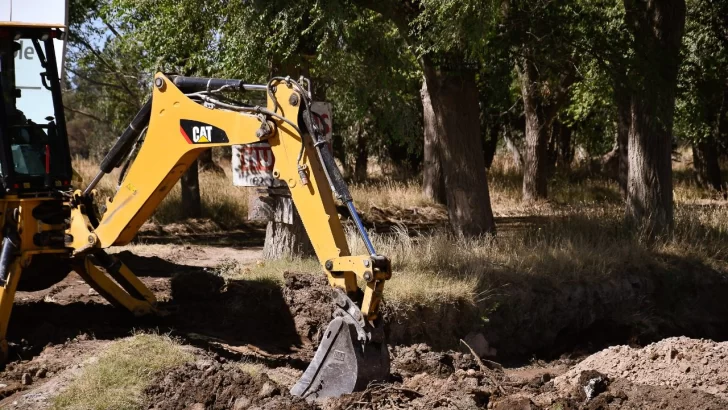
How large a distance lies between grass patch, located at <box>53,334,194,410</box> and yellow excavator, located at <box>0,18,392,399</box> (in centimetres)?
126

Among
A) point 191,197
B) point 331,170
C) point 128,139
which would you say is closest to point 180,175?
point 128,139

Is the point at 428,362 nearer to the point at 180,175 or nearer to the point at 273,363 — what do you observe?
the point at 273,363

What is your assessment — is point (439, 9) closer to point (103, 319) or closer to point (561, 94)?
point (103, 319)

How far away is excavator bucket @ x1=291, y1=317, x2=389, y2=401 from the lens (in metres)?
7.79

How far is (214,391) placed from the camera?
26.1ft

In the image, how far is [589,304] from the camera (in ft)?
43.4

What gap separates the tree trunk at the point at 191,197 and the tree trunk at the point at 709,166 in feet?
46.7

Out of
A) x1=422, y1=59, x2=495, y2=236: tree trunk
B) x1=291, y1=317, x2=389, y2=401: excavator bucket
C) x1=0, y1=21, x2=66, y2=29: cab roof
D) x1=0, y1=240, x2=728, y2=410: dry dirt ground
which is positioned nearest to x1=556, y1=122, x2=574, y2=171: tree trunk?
x1=422, y1=59, x2=495, y2=236: tree trunk

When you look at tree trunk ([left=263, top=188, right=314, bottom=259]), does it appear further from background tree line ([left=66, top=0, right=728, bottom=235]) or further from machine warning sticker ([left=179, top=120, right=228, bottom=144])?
machine warning sticker ([left=179, top=120, right=228, bottom=144])

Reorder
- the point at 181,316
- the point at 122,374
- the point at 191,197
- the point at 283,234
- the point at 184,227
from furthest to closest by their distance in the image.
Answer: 1. the point at 191,197
2. the point at 184,227
3. the point at 283,234
4. the point at 181,316
5. the point at 122,374

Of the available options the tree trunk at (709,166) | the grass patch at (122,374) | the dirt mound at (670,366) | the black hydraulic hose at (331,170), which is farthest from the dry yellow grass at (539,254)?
the tree trunk at (709,166)

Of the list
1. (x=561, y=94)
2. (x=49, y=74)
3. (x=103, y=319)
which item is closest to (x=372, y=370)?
(x=103, y=319)

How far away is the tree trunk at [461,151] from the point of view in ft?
48.4

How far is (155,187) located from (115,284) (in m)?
1.97
